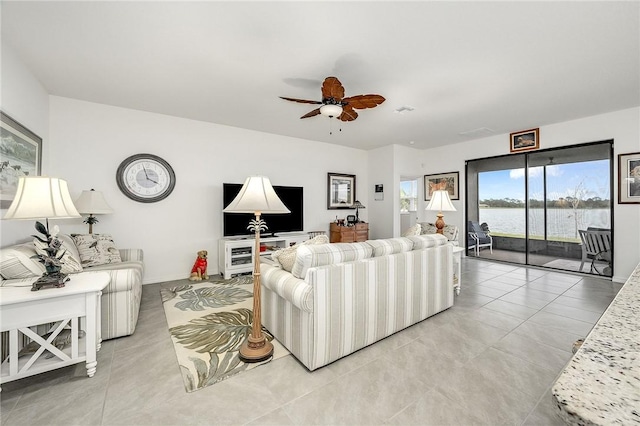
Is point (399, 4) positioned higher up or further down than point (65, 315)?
higher up

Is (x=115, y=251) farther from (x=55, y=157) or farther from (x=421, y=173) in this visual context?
(x=421, y=173)

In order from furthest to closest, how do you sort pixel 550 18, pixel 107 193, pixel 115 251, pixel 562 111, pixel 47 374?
1. pixel 562 111
2. pixel 107 193
3. pixel 115 251
4. pixel 550 18
5. pixel 47 374

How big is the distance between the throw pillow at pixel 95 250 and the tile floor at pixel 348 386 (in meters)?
1.12

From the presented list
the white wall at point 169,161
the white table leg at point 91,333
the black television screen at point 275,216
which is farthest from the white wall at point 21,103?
the black television screen at point 275,216

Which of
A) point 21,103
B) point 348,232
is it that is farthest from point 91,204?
point 348,232

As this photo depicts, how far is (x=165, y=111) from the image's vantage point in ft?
13.4

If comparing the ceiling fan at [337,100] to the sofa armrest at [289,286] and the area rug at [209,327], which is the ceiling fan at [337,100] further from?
the area rug at [209,327]

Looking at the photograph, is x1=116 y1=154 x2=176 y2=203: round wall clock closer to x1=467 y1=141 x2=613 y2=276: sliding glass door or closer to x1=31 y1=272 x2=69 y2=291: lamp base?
x1=31 y1=272 x2=69 y2=291: lamp base

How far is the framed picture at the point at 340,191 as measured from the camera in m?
6.19

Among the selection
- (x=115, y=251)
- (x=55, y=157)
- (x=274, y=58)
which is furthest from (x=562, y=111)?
(x=55, y=157)

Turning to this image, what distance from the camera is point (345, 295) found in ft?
6.79

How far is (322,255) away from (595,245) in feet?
17.0

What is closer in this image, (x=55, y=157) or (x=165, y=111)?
(x=55, y=157)

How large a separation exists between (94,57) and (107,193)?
6.31ft
